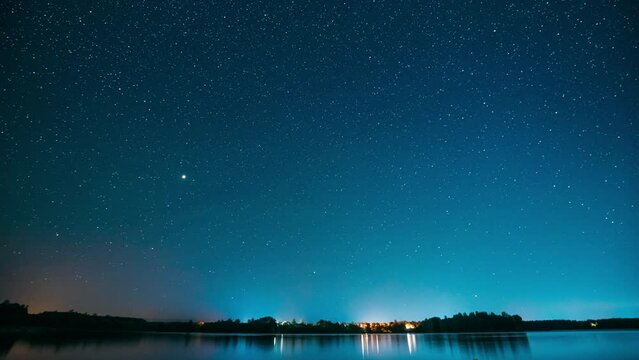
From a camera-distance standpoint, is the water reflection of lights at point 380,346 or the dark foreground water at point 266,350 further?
the water reflection of lights at point 380,346

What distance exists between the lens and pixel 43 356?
1280 inches

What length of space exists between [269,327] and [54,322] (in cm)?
7723

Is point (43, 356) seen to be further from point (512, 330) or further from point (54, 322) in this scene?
point (512, 330)

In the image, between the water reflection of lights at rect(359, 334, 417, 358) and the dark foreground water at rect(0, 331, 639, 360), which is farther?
the water reflection of lights at rect(359, 334, 417, 358)

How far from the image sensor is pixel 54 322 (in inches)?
4496

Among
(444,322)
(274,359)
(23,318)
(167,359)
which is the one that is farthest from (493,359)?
(444,322)

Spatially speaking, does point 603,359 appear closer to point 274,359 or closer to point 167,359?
point 274,359

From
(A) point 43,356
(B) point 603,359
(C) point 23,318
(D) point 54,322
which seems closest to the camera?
(A) point 43,356

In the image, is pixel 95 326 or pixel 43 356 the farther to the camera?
pixel 95 326

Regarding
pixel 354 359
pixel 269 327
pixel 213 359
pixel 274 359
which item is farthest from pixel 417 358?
pixel 269 327

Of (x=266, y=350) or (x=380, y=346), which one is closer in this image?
(x=266, y=350)

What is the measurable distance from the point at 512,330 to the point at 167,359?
16696cm

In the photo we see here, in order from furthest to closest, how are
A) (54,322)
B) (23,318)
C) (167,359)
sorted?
(54,322) < (23,318) < (167,359)

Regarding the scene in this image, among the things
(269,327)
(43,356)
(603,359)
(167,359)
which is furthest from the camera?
(269,327)
